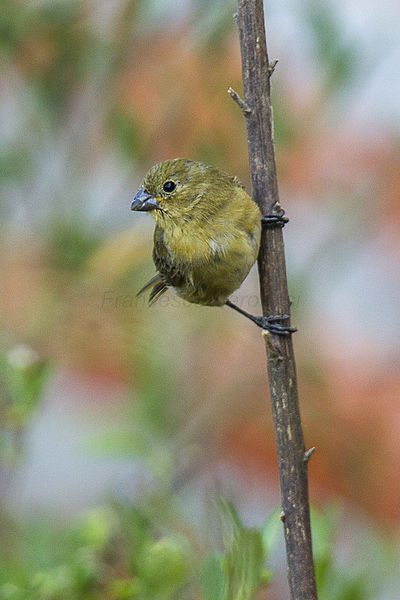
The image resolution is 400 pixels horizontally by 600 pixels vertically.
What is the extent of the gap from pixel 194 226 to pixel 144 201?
10 centimetres

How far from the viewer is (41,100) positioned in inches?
55.3

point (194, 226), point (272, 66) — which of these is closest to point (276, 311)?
point (272, 66)

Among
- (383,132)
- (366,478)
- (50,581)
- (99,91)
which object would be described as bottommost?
(50,581)

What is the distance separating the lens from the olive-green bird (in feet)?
4.31

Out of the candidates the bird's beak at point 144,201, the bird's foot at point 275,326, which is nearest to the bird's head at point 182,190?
the bird's beak at point 144,201

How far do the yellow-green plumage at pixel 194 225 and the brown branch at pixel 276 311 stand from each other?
0.91 feet

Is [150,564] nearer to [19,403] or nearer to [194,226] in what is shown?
[19,403]

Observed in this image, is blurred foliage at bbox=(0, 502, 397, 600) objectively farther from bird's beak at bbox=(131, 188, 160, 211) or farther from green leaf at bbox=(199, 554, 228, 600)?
bird's beak at bbox=(131, 188, 160, 211)

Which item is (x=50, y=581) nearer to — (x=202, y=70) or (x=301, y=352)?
(x=301, y=352)

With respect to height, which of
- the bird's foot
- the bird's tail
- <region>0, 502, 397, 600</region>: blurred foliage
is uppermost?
the bird's tail

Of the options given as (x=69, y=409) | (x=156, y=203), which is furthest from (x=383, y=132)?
(x=69, y=409)

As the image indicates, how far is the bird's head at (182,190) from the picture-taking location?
1.39 m

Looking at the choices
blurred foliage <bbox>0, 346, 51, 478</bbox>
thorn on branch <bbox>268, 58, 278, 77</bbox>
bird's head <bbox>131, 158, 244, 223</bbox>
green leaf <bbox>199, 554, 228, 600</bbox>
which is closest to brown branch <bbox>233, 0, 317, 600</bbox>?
thorn on branch <bbox>268, 58, 278, 77</bbox>

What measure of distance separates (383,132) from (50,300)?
1.09 metres
